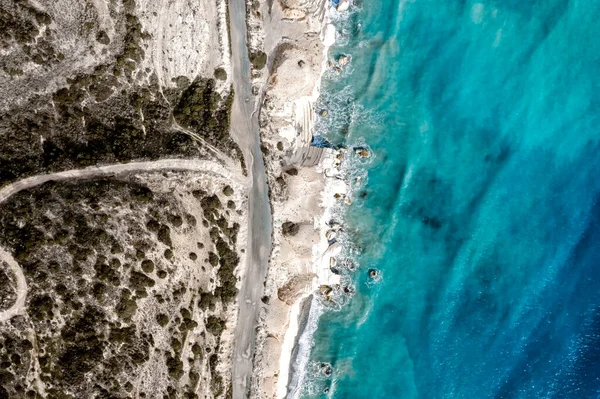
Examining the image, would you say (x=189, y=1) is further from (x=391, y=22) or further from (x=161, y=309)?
(x=161, y=309)

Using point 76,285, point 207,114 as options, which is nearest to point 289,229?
point 207,114

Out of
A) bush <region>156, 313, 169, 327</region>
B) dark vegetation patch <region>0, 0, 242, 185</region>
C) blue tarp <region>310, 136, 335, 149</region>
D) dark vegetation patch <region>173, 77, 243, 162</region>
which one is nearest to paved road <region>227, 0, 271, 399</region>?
dark vegetation patch <region>173, 77, 243, 162</region>

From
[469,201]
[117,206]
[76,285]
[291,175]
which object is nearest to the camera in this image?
[76,285]

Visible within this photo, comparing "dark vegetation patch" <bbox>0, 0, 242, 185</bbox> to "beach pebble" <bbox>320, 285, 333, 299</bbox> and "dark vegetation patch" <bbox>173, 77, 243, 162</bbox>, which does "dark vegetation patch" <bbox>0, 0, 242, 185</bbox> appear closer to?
"dark vegetation patch" <bbox>173, 77, 243, 162</bbox>

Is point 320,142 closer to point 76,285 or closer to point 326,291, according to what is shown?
A: point 326,291

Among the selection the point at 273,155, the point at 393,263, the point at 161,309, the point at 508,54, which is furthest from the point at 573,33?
the point at 161,309
